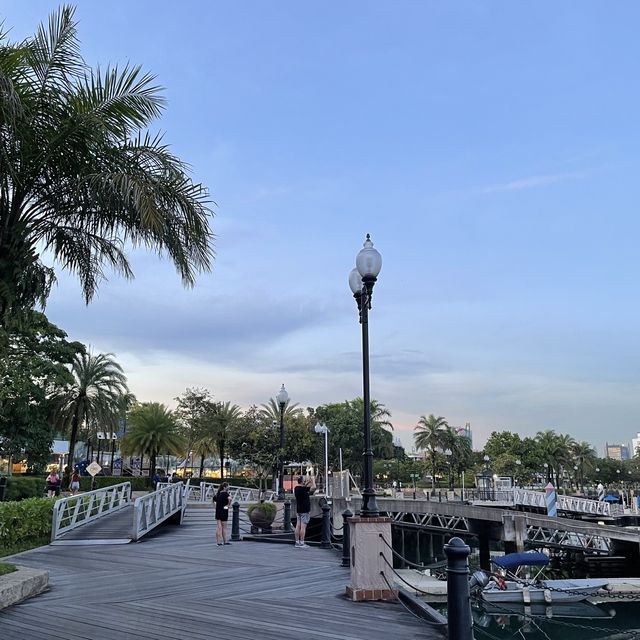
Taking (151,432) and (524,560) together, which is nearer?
(524,560)

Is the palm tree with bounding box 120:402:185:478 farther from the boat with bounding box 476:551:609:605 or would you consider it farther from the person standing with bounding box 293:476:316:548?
the person standing with bounding box 293:476:316:548

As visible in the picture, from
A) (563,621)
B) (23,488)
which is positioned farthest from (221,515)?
(23,488)

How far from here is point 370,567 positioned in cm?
785

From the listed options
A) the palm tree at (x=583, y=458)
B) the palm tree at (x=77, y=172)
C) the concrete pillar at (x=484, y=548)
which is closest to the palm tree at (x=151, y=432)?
the concrete pillar at (x=484, y=548)

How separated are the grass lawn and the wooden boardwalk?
1425mm

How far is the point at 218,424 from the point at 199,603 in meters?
48.2

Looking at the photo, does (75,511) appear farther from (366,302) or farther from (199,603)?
(366,302)

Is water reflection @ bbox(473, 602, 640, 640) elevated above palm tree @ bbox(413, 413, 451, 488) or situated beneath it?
situated beneath

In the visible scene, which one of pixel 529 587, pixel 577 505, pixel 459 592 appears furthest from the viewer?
pixel 577 505

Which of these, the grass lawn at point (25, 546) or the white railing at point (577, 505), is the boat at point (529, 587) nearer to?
the grass lawn at point (25, 546)

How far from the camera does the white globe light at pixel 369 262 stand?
30.1 feet

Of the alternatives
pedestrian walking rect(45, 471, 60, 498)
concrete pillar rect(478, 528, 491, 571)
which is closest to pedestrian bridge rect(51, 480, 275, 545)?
pedestrian walking rect(45, 471, 60, 498)

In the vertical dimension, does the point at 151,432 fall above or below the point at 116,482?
above

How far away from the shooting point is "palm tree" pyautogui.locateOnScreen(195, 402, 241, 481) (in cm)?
5456
